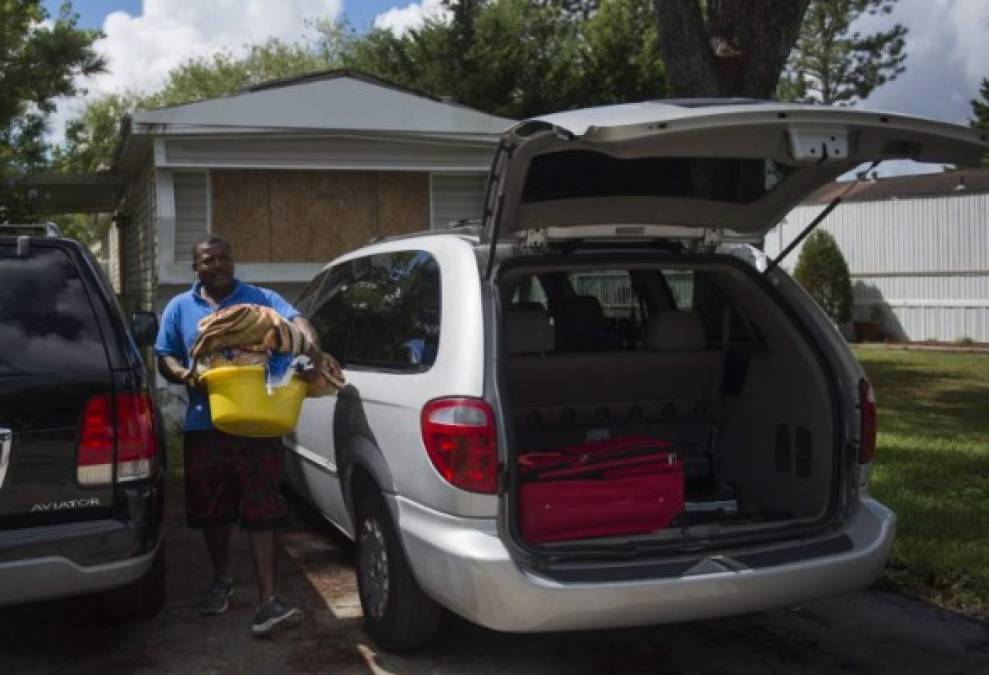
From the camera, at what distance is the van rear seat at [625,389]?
474 centimetres

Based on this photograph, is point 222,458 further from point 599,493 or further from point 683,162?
point 683,162

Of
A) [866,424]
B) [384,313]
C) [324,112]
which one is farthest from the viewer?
[324,112]

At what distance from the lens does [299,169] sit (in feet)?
38.0

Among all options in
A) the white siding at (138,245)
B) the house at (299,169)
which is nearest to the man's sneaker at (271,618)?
the house at (299,169)

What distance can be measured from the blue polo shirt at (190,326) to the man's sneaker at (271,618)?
809 millimetres

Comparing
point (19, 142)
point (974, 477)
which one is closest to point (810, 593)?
point (974, 477)

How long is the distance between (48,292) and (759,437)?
10.0 ft

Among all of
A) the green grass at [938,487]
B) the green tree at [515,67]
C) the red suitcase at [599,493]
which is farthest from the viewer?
the green tree at [515,67]

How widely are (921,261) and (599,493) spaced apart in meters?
21.4

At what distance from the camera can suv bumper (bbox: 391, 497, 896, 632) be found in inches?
136

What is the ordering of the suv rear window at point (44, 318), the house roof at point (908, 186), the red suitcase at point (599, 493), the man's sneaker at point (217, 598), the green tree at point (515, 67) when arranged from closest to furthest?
the suv rear window at point (44, 318)
the red suitcase at point (599, 493)
the man's sneaker at point (217, 598)
the green tree at point (515, 67)
the house roof at point (908, 186)

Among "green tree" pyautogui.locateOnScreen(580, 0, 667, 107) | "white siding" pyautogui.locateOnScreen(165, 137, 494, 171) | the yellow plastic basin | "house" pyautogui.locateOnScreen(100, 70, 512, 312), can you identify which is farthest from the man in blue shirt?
"green tree" pyautogui.locateOnScreen(580, 0, 667, 107)

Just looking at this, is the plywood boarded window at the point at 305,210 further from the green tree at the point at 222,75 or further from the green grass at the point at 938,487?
the green tree at the point at 222,75

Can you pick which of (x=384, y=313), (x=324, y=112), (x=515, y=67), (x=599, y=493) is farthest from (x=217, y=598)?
(x=515, y=67)
